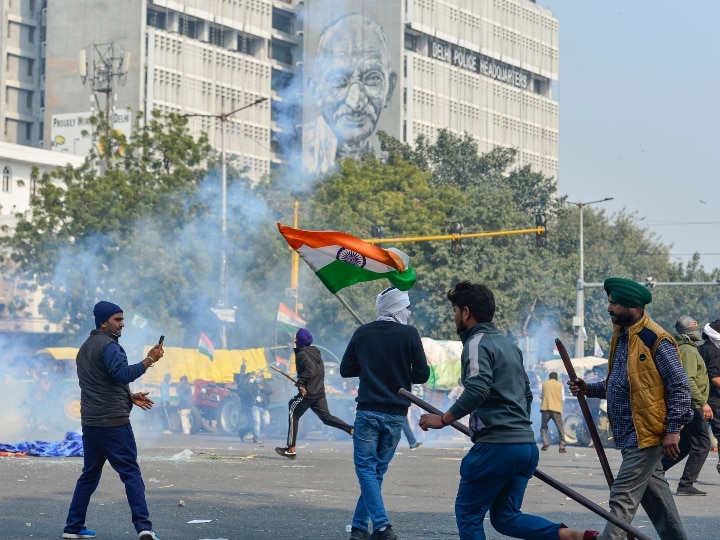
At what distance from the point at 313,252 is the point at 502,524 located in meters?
5.18

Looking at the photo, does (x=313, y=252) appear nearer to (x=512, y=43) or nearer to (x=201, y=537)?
(x=201, y=537)

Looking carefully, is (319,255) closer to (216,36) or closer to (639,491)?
(639,491)

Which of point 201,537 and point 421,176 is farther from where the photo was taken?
point 421,176

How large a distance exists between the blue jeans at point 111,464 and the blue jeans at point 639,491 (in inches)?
126

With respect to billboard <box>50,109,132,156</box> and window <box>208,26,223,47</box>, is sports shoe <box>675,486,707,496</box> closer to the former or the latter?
billboard <box>50,109,132,156</box>

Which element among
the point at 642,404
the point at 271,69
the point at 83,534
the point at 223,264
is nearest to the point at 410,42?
the point at 271,69

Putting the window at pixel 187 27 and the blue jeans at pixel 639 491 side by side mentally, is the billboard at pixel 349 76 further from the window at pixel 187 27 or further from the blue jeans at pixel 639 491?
the blue jeans at pixel 639 491

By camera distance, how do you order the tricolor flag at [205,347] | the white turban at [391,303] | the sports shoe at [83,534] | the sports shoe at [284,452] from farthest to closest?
1. the tricolor flag at [205,347]
2. the sports shoe at [284,452]
3. the white turban at [391,303]
4. the sports shoe at [83,534]

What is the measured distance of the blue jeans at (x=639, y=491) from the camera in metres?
7.65

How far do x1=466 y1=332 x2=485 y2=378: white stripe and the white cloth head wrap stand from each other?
2471 mm

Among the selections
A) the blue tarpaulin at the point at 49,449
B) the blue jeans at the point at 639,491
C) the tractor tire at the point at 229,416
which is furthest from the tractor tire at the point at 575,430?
the blue jeans at the point at 639,491

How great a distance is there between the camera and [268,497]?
12.5 metres

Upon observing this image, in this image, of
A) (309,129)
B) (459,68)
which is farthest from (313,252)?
(459,68)

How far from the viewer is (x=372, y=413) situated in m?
9.34
